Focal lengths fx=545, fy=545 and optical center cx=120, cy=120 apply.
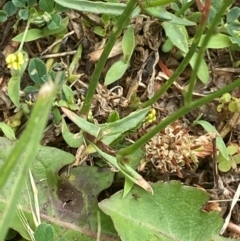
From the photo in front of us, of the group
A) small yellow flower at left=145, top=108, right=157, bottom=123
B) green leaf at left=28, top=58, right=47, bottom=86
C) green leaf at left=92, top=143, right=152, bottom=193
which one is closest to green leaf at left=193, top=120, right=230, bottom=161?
small yellow flower at left=145, top=108, right=157, bottom=123

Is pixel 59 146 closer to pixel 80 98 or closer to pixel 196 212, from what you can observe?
pixel 80 98

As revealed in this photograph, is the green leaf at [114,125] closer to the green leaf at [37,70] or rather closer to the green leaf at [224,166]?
the green leaf at [37,70]

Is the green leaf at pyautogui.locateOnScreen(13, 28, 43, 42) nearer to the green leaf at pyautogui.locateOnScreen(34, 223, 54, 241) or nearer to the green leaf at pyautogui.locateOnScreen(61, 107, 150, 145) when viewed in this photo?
the green leaf at pyautogui.locateOnScreen(61, 107, 150, 145)

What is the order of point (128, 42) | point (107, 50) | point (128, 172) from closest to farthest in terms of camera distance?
1. point (107, 50)
2. point (128, 172)
3. point (128, 42)

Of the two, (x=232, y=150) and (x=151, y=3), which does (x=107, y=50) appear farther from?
(x=232, y=150)

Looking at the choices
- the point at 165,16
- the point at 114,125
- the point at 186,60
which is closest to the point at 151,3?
the point at 165,16

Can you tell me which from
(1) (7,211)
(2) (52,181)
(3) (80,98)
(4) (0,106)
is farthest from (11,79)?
(1) (7,211)
